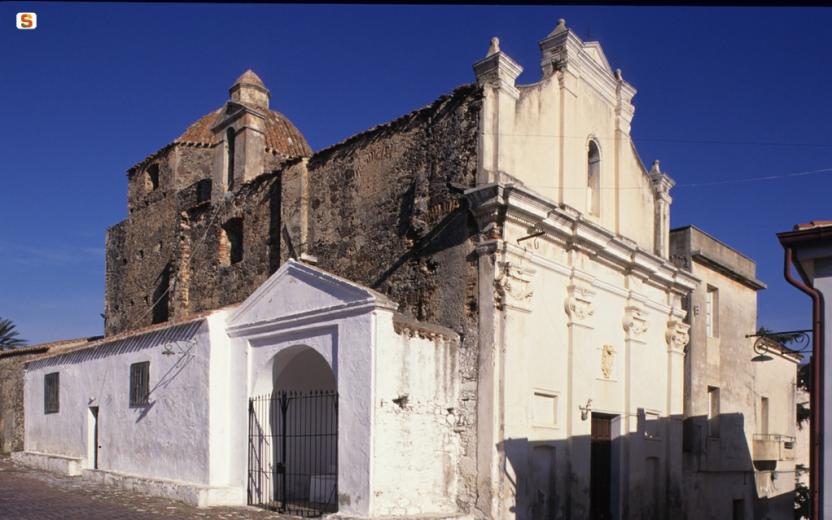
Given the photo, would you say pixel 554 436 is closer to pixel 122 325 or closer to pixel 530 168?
pixel 530 168

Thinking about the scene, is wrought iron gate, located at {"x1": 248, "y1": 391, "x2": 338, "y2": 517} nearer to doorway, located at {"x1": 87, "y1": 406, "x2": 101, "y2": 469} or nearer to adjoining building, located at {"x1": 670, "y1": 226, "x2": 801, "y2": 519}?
doorway, located at {"x1": 87, "y1": 406, "x2": 101, "y2": 469}

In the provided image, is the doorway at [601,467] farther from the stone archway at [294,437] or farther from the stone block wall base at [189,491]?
the stone block wall base at [189,491]

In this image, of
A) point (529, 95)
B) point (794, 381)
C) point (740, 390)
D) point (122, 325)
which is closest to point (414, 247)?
point (529, 95)

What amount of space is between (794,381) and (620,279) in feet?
37.4

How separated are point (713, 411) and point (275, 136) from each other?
1316 centimetres

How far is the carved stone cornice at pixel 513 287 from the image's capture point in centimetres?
1313

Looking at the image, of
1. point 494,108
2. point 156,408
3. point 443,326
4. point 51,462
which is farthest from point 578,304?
point 51,462

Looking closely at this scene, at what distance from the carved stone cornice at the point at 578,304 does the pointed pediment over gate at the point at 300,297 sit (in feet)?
12.5

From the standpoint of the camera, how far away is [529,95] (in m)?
14.7

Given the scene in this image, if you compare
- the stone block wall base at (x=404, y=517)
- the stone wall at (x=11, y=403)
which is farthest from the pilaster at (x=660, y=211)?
the stone wall at (x=11, y=403)

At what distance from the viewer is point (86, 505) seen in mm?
14000

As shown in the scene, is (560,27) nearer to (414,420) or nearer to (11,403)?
(414,420)

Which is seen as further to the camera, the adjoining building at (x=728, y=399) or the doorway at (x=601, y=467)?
the adjoining building at (x=728, y=399)

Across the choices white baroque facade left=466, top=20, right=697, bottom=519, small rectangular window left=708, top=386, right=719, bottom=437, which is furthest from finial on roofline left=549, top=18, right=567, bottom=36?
small rectangular window left=708, top=386, right=719, bottom=437
